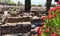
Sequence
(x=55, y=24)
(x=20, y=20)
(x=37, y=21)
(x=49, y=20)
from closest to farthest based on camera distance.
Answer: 1. (x=55, y=24)
2. (x=49, y=20)
3. (x=20, y=20)
4. (x=37, y=21)

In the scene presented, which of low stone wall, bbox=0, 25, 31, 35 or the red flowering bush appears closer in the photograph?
the red flowering bush

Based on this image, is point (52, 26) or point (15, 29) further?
point (15, 29)

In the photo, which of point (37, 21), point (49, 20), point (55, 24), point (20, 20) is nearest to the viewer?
point (55, 24)

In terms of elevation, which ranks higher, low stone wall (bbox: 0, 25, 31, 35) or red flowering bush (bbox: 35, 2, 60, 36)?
red flowering bush (bbox: 35, 2, 60, 36)

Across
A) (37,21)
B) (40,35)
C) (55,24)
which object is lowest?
(37,21)

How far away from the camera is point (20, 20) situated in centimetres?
1320

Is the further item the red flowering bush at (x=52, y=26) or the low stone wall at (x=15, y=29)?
the low stone wall at (x=15, y=29)

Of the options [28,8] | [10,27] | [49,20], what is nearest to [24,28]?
[10,27]

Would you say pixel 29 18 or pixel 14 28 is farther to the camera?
pixel 29 18

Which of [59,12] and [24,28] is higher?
[59,12]

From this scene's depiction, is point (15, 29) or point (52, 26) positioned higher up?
point (52, 26)

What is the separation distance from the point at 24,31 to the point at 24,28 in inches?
8.3

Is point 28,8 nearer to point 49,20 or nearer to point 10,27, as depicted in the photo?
→ point 10,27

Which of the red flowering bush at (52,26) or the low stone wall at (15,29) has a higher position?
the red flowering bush at (52,26)
